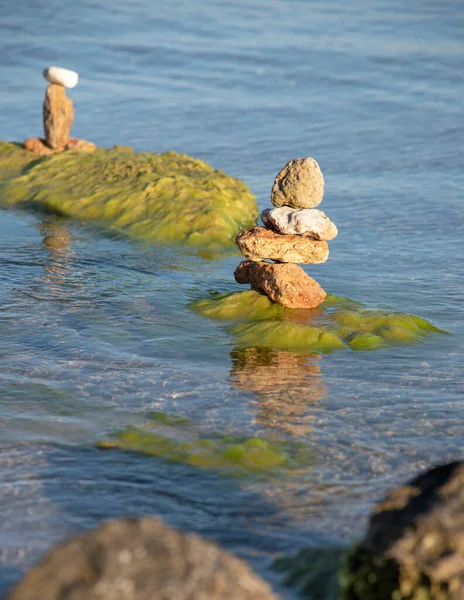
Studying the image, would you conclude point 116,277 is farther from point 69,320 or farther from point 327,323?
point 327,323

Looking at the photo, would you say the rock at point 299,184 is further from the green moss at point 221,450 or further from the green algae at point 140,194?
the green moss at point 221,450

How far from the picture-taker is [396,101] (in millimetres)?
28656

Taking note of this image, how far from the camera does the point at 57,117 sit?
19.8 meters

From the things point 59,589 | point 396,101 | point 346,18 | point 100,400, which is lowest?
point 100,400

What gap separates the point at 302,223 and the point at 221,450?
14.9 feet

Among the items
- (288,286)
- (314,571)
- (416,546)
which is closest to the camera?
(416,546)

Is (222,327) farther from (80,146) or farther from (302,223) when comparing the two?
(80,146)

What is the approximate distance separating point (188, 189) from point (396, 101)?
12.9m

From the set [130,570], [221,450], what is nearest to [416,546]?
[130,570]

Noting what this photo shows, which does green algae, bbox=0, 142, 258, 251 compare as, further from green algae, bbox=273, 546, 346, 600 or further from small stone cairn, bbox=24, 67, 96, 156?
green algae, bbox=273, 546, 346, 600

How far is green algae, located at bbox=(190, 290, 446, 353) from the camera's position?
1197cm

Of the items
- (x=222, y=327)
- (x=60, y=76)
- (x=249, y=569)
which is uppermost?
(x=60, y=76)

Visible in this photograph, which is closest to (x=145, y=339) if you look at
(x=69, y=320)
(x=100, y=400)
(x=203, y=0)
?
(x=69, y=320)

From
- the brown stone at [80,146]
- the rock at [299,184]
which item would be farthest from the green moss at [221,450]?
the brown stone at [80,146]
